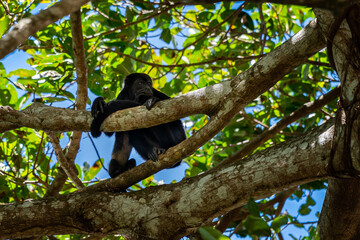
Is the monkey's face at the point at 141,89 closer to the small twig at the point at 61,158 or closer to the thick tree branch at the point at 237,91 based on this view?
the small twig at the point at 61,158

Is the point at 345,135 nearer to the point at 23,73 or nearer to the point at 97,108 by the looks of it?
the point at 97,108

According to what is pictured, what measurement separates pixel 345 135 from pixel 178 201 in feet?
3.63

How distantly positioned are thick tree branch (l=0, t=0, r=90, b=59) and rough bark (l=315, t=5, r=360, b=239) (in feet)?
4.74

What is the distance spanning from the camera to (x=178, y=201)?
2650 mm

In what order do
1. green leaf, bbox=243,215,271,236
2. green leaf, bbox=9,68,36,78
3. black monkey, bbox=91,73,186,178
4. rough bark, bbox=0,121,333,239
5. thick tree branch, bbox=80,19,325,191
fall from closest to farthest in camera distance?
green leaf, bbox=243,215,271,236 → rough bark, bbox=0,121,333,239 → thick tree branch, bbox=80,19,325,191 → black monkey, bbox=91,73,186,178 → green leaf, bbox=9,68,36,78

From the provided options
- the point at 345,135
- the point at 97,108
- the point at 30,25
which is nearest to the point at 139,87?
the point at 97,108

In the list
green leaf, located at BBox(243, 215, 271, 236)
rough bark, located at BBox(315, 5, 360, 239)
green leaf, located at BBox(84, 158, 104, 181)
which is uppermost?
green leaf, located at BBox(84, 158, 104, 181)

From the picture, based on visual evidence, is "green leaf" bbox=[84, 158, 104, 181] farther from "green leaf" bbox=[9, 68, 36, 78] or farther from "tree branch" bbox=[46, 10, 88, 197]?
"green leaf" bbox=[9, 68, 36, 78]

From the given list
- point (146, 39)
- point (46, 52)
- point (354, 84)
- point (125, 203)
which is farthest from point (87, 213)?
point (46, 52)

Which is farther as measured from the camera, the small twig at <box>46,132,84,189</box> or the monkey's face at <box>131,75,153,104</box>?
the monkey's face at <box>131,75,153,104</box>

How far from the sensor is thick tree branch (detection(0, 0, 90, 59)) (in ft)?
4.11

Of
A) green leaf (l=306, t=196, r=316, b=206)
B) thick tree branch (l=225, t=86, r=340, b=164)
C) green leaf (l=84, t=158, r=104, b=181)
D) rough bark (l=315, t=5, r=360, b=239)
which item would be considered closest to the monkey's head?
Result: green leaf (l=84, t=158, r=104, b=181)

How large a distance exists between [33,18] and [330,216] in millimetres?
2126

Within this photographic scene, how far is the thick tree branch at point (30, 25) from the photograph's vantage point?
125 centimetres
